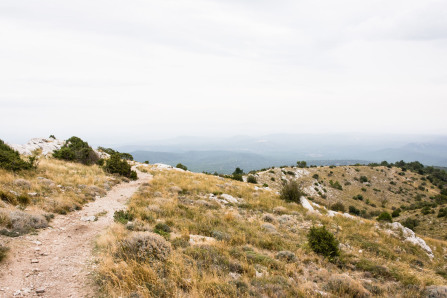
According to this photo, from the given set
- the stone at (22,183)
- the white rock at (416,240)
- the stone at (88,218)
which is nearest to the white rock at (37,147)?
the stone at (22,183)

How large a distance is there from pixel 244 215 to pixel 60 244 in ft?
32.1

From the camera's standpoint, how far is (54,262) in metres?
5.76

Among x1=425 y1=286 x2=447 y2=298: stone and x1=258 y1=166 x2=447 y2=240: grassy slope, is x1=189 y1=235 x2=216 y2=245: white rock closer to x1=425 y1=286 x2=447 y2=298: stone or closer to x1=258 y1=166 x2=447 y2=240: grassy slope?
x1=425 y1=286 x2=447 y2=298: stone

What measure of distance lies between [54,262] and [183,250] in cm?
365

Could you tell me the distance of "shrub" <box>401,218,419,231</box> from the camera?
81.1 ft

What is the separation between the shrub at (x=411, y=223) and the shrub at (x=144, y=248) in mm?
31358

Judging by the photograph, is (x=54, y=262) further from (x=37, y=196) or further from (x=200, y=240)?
(x=37, y=196)

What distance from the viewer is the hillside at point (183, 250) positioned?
5031mm

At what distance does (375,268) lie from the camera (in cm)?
781

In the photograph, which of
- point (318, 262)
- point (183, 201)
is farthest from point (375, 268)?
point (183, 201)

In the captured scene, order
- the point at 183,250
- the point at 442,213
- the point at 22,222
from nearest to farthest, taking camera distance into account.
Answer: the point at 183,250 < the point at 22,222 < the point at 442,213

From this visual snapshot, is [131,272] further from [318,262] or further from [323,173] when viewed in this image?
[323,173]

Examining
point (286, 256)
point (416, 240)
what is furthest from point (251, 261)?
point (416, 240)

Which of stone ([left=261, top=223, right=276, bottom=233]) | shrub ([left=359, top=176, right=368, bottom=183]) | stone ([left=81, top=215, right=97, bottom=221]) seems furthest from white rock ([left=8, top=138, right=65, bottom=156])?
shrub ([left=359, top=176, right=368, bottom=183])
